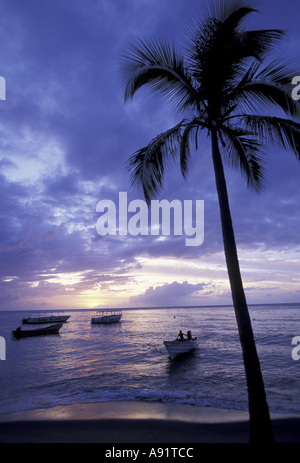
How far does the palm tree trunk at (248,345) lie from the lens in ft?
14.1

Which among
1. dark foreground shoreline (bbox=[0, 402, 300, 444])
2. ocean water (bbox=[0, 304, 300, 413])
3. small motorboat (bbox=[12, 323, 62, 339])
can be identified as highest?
dark foreground shoreline (bbox=[0, 402, 300, 444])

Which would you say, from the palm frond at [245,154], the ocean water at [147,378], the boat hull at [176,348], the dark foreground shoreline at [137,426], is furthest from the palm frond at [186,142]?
the boat hull at [176,348]

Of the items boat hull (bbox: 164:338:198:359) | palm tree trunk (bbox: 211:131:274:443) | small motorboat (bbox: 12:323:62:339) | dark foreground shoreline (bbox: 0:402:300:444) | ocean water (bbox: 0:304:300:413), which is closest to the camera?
palm tree trunk (bbox: 211:131:274:443)

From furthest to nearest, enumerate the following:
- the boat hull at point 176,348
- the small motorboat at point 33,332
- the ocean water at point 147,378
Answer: the small motorboat at point 33,332, the boat hull at point 176,348, the ocean water at point 147,378

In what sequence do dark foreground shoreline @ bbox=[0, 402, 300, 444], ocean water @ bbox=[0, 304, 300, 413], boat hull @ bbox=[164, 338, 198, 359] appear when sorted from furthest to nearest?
boat hull @ bbox=[164, 338, 198, 359], ocean water @ bbox=[0, 304, 300, 413], dark foreground shoreline @ bbox=[0, 402, 300, 444]

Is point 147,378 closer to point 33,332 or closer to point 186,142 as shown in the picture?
point 186,142

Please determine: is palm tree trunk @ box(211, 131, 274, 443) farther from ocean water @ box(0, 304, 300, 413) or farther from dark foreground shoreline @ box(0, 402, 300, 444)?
ocean water @ box(0, 304, 300, 413)

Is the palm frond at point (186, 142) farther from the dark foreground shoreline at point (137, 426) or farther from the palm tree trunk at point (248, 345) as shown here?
the dark foreground shoreline at point (137, 426)

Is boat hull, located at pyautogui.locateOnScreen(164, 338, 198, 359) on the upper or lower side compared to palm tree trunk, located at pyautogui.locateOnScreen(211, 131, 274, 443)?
lower

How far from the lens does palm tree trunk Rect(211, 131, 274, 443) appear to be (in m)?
4.29

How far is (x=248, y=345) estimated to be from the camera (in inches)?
182

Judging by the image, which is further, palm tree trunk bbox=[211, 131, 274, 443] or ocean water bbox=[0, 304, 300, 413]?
ocean water bbox=[0, 304, 300, 413]

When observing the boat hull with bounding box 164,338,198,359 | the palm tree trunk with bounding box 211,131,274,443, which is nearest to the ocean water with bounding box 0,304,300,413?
the boat hull with bounding box 164,338,198,359
